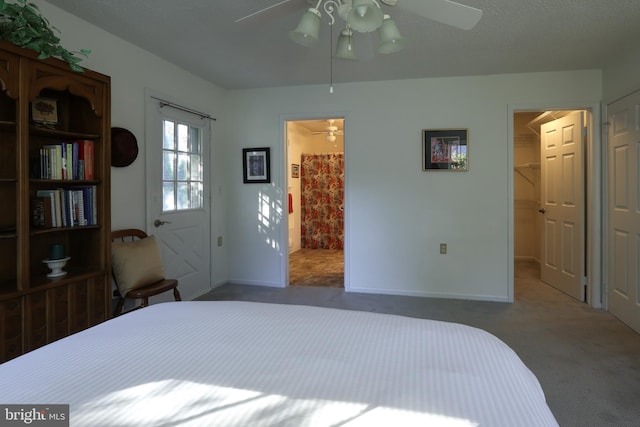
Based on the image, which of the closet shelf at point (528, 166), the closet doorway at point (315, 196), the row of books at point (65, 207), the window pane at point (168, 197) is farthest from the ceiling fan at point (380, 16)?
the closet doorway at point (315, 196)

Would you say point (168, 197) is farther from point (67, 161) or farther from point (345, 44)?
point (345, 44)

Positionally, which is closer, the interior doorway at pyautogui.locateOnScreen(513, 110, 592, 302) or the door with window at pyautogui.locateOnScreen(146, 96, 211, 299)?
the door with window at pyautogui.locateOnScreen(146, 96, 211, 299)

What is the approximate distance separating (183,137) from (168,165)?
0.38m

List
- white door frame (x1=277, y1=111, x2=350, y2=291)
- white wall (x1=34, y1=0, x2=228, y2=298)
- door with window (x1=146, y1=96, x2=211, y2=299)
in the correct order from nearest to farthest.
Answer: white wall (x1=34, y1=0, x2=228, y2=298)
door with window (x1=146, y1=96, x2=211, y2=299)
white door frame (x1=277, y1=111, x2=350, y2=291)

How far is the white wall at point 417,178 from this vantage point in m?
3.67

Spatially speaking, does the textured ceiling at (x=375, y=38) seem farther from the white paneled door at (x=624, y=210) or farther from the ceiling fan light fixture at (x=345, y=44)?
the white paneled door at (x=624, y=210)

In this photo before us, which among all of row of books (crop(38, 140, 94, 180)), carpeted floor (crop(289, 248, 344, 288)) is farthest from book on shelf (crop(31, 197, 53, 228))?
carpeted floor (crop(289, 248, 344, 288))

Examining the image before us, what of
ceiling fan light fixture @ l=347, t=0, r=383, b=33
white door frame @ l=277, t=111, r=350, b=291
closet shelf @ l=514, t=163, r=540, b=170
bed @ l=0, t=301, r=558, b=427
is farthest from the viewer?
closet shelf @ l=514, t=163, r=540, b=170

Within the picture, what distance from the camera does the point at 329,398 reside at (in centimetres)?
79

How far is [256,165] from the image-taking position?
4223mm

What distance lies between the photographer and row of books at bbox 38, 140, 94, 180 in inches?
83.8

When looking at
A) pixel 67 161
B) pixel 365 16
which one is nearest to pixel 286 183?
pixel 67 161

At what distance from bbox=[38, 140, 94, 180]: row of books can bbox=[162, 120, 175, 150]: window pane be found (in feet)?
3.26

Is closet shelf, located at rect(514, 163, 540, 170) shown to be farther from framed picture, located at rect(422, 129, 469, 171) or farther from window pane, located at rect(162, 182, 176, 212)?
window pane, located at rect(162, 182, 176, 212)
